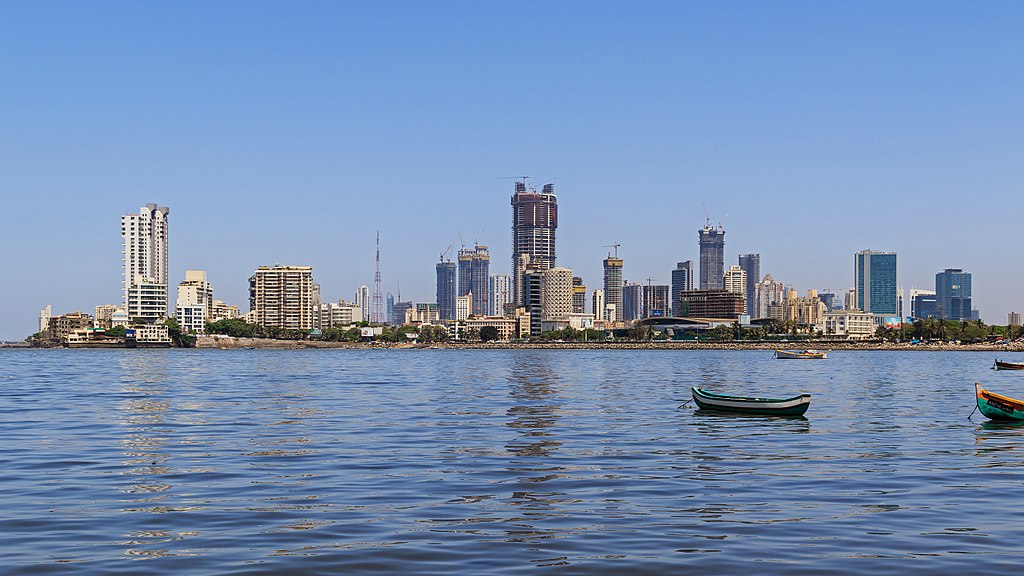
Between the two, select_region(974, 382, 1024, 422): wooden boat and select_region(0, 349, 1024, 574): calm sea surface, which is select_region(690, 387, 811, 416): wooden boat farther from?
select_region(974, 382, 1024, 422): wooden boat

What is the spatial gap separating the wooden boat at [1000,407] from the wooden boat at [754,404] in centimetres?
878

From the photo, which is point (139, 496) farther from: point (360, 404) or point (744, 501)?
point (360, 404)

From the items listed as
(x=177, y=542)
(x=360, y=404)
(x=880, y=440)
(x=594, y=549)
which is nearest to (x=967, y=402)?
(x=880, y=440)

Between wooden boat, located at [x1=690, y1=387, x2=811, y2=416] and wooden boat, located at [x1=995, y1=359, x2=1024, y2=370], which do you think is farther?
wooden boat, located at [x1=995, y1=359, x2=1024, y2=370]

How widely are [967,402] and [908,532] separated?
53898mm

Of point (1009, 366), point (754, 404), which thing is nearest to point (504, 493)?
point (754, 404)

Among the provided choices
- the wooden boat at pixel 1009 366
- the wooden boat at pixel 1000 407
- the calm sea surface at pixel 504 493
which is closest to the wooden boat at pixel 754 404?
the calm sea surface at pixel 504 493

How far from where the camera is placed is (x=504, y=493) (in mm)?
30922

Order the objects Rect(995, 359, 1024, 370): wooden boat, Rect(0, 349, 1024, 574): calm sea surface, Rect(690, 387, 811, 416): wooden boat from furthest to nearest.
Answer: Rect(995, 359, 1024, 370): wooden boat, Rect(690, 387, 811, 416): wooden boat, Rect(0, 349, 1024, 574): calm sea surface

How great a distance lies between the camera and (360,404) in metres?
68.9

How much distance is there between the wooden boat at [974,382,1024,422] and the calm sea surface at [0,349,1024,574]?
1.38 meters

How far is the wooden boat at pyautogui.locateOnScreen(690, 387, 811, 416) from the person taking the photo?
59.4 m

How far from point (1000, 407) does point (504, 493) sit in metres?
35.7

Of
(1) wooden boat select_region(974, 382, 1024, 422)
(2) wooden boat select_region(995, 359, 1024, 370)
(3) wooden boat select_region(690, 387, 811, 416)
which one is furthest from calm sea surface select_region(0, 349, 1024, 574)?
(2) wooden boat select_region(995, 359, 1024, 370)
